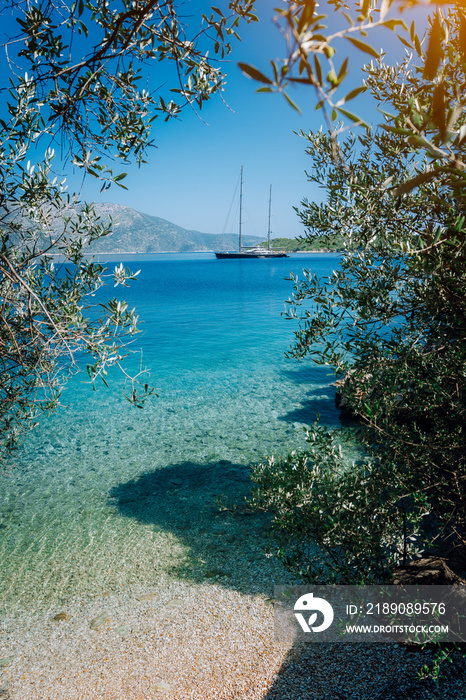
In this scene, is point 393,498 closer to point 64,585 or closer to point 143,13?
point 143,13

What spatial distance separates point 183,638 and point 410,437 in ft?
18.5

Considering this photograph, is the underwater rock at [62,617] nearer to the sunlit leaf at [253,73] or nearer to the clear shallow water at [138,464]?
the clear shallow water at [138,464]

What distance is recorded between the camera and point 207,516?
460 inches

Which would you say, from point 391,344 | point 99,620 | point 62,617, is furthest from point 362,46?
point 62,617

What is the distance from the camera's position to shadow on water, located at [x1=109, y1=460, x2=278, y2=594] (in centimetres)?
933

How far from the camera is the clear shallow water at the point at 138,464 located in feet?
32.6

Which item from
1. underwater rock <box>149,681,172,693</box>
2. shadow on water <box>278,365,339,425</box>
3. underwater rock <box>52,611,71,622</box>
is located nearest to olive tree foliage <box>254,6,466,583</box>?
underwater rock <box>149,681,172,693</box>

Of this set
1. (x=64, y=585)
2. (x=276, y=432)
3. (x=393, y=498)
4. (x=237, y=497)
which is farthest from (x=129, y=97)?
(x=276, y=432)

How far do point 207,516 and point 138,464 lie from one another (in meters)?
4.35

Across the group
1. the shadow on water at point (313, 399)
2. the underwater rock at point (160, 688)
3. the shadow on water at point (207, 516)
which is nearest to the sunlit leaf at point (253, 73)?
the shadow on water at point (207, 516)

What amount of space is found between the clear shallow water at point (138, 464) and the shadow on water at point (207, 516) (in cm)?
6

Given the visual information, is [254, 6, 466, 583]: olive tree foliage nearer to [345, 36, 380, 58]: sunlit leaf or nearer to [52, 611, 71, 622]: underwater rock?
[345, 36, 380, 58]: sunlit leaf

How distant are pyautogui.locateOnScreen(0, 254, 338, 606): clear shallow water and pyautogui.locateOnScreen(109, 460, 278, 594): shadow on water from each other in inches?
2.5

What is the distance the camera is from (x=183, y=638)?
7.49 meters
